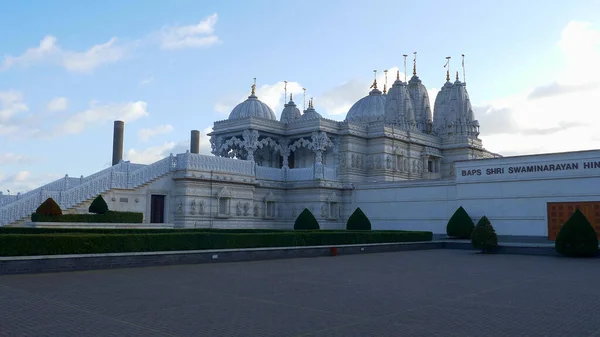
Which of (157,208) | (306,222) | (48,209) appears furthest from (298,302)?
(306,222)

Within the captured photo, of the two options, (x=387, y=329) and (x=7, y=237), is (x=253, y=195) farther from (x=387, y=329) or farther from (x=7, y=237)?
(x=387, y=329)

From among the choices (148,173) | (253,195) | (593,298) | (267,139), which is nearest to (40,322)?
(593,298)

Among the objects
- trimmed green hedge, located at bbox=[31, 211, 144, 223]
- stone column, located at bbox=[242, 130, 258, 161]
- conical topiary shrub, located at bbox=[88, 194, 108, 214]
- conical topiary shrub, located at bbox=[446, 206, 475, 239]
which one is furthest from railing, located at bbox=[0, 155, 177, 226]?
conical topiary shrub, located at bbox=[446, 206, 475, 239]

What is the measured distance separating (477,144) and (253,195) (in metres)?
29.9

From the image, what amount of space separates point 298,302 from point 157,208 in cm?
2496

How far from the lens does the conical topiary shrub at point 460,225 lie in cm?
3544

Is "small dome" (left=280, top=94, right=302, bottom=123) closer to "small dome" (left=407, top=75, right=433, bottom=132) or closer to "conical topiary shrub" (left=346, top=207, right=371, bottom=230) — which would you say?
"small dome" (left=407, top=75, right=433, bottom=132)

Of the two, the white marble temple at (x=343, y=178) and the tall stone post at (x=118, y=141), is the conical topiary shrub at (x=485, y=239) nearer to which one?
the white marble temple at (x=343, y=178)

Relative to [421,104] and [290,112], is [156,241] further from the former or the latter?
[421,104]

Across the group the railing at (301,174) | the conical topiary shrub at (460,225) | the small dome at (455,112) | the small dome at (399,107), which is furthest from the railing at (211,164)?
the small dome at (455,112)

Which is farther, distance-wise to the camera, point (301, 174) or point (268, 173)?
point (301, 174)

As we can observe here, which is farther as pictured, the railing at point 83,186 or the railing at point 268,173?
the railing at point 268,173

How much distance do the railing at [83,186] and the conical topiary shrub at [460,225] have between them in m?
18.8

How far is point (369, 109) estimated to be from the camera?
195 ft
